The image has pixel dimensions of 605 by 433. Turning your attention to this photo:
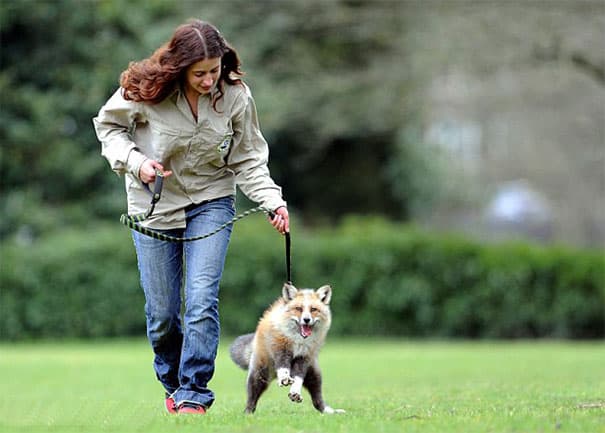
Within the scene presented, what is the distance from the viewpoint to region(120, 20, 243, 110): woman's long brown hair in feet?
25.6

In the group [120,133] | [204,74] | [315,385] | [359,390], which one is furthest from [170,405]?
[359,390]

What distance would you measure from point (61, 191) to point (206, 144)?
20957 mm

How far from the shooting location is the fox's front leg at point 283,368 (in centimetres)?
827

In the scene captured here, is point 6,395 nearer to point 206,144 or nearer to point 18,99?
point 206,144

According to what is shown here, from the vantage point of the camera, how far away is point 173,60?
7.86m

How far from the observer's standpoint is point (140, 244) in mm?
8336

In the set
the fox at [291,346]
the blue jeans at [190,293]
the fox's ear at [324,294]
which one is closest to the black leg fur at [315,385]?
the fox at [291,346]

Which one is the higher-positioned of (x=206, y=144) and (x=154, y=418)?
(x=206, y=144)

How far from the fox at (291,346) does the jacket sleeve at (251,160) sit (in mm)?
680

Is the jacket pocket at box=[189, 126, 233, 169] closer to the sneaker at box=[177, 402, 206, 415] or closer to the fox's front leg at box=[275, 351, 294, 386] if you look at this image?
the fox's front leg at box=[275, 351, 294, 386]

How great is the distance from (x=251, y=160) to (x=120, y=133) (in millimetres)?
951

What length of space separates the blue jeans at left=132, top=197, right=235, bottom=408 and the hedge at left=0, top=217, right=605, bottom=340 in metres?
15.5

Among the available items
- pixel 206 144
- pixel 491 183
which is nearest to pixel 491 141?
pixel 491 183

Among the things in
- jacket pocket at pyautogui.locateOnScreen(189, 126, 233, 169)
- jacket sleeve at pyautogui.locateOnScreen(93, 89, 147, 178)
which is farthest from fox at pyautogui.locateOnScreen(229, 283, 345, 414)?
jacket sleeve at pyautogui.locateOnScreen(93, 89, 147, 178)
